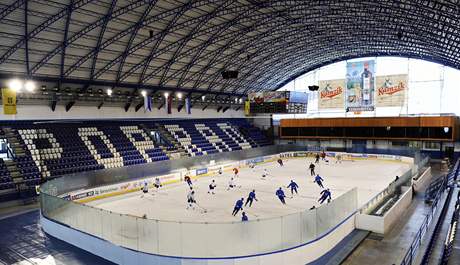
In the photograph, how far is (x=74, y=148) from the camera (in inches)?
1375

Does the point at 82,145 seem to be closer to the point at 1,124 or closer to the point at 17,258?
the point at 1,124

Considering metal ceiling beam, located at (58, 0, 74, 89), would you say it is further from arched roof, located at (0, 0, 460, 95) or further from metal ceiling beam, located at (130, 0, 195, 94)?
metal ceiling beam, located at (130, 0, 195, 94)

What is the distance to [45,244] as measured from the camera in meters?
16.2

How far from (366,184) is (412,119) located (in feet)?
86.4

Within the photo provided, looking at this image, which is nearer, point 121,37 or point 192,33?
point 121,37

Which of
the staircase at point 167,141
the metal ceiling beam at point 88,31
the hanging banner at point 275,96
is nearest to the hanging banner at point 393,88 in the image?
the hanging banner at point 275,96

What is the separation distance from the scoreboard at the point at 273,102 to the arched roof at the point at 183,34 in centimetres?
784

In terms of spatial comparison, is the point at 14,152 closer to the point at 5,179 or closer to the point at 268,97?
the point at 5,179

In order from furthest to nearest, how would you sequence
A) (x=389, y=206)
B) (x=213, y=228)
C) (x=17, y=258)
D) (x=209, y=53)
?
(x=209, y=53) < (x=389, y=206) < (x=17, y=258) < (x=213, y=228)

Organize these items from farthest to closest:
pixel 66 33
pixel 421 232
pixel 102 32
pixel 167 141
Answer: pixel 167 141 → pixel 102 32 → pixel 66 33 → pixel 421 232

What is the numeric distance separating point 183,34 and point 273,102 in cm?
1286

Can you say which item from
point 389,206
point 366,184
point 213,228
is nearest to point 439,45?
point 366,184

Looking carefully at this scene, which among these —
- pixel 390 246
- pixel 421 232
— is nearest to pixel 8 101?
pixel 390 246

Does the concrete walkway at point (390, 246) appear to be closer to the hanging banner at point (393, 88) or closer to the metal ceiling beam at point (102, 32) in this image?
the metal ceiling beam at point (102, 32)
